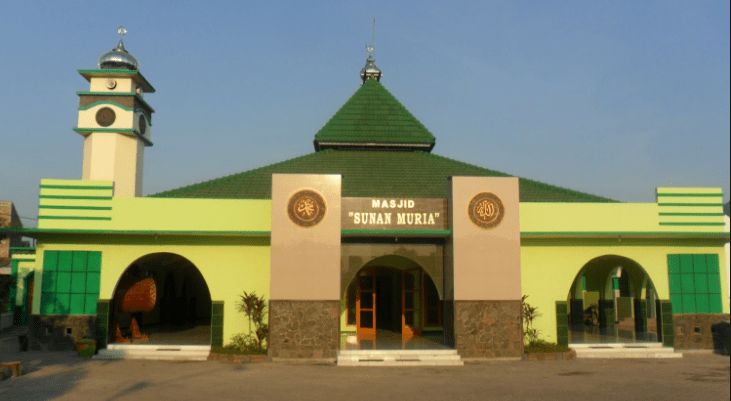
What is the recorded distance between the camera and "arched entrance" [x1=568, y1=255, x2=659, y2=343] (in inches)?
905

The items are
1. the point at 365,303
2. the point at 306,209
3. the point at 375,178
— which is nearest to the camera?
the point at 306,209

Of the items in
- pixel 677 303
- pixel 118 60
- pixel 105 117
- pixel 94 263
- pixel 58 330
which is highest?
pixel 118 60

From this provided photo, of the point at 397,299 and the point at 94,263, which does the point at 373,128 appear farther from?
the point at 94,263

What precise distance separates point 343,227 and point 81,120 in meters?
15.7

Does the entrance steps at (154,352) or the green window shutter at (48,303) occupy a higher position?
the green window shutter at (48,303)

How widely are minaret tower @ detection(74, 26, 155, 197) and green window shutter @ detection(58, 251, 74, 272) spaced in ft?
26.2

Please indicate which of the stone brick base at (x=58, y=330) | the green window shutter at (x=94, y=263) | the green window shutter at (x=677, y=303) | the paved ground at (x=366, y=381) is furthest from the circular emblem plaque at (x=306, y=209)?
the green window shutter at (x=677, y=303)

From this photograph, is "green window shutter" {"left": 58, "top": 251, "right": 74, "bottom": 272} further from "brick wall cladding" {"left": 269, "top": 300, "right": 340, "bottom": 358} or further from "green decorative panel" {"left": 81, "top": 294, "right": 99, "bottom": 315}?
"brick wall cladding" {"left": 269, "top": 300, "right": 340, "bottom": 358}

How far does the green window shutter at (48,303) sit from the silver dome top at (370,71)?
66.8 ft

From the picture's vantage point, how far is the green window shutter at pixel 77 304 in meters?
19.2

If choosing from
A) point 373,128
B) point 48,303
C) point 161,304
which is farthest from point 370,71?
point 48,303

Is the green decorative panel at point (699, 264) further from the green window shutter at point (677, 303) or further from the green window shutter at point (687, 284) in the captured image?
the green window shutter at point (677, 303)

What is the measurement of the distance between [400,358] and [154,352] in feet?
25.5

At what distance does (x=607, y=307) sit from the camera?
27.0 meters
